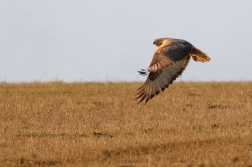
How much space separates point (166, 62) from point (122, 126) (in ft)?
8.57

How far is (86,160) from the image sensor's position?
27.5 feet

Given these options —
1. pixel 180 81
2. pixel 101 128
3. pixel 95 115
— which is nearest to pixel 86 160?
pixel 101 128

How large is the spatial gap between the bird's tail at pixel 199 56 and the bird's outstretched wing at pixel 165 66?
0.33 ft

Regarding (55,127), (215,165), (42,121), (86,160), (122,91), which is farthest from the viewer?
(122,91)

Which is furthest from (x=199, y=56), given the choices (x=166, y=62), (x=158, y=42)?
(x=166, y=62)

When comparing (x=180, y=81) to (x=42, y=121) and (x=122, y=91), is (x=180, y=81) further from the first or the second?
(x=42, y=121)

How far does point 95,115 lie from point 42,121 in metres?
1.31

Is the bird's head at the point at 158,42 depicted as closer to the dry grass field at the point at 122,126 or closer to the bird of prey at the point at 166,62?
the bird of prey at the point at 166,62

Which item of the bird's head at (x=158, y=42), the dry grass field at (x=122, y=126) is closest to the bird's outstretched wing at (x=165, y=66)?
the bird's head at (x=158, y=42)

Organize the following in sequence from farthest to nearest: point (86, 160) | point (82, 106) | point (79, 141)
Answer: point (82, 106) < point (79, 141) < point (86, 160)

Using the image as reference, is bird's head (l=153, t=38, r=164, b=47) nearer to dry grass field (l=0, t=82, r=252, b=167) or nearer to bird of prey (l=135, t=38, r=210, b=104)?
bird of prey (l=135, t=38, r=210, b=104)

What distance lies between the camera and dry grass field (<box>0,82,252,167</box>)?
8430 mm

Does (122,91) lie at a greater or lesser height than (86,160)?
greater

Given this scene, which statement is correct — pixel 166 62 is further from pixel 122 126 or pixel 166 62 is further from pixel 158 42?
pixel 122 126
